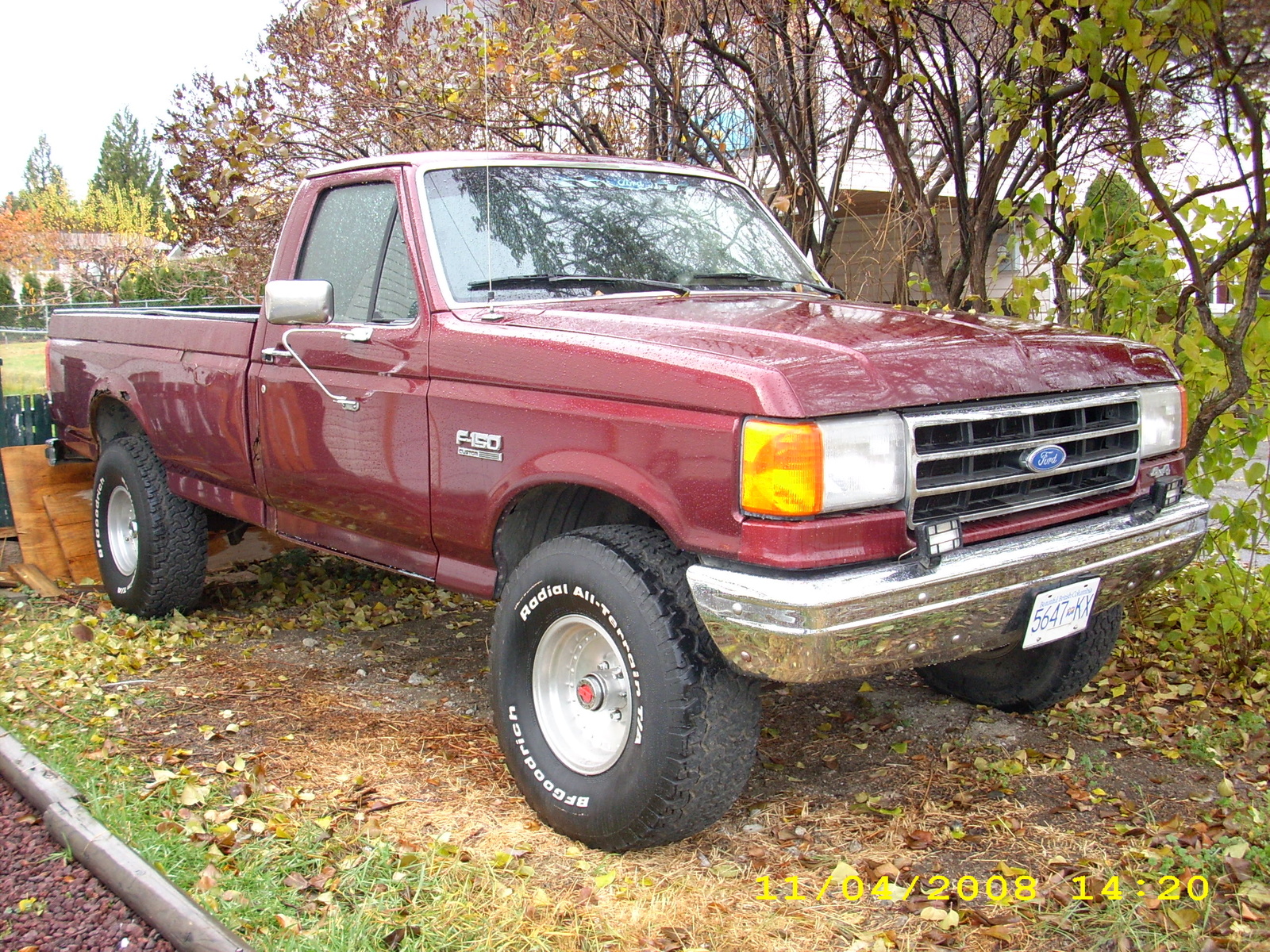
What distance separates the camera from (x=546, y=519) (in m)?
3.54

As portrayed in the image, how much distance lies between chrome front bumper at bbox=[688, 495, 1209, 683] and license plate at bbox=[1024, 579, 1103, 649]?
0.03 m

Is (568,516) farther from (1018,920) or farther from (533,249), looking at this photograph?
(1018,920)

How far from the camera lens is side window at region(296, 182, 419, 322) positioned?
391cm

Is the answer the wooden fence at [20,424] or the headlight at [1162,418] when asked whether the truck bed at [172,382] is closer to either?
the wooden fence at [20,424]

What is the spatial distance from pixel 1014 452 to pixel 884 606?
0.70m

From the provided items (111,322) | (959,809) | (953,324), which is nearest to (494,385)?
(953,324)

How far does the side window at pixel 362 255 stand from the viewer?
154 inches

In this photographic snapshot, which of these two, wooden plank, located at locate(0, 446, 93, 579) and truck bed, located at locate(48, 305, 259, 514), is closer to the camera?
truck bed, located at locate(48, 305, 259, 514)

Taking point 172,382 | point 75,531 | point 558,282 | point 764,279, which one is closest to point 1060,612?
point 764,279

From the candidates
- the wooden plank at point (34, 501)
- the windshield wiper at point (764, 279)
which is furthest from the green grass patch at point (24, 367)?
the windshield wiper at point (764, 279)
